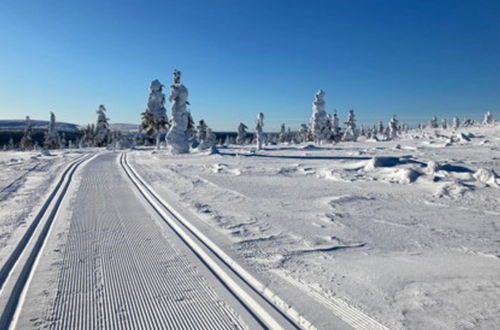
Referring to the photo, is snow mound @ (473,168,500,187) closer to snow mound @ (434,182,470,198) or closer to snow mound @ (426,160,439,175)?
snow mound @ (434,182,470,198)

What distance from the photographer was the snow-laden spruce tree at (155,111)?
4706 cm

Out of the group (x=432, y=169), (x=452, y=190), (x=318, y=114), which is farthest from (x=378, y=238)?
(x=318, y=114)

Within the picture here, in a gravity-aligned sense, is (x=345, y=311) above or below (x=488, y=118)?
below

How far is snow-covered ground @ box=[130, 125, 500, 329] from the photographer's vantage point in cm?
458

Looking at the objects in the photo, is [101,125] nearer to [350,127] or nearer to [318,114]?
[318,114]

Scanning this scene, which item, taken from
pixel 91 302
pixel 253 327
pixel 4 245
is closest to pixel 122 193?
pixel 4 245

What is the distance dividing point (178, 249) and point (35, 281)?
2416 millimetres

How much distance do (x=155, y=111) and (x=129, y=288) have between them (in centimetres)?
4468

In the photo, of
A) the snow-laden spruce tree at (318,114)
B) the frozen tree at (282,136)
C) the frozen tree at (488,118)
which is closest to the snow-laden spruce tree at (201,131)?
the snow-laden spruce tree at (318,114)

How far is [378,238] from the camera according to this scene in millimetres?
7473

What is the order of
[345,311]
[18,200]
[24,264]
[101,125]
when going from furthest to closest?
[101,125], [18,200], [24,264], [345,311]

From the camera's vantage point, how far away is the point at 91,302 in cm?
455

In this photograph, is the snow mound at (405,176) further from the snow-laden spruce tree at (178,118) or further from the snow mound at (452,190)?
the snow-laden spruce tree at (178,118)

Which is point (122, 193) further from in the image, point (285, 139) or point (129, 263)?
point (285, 139)
